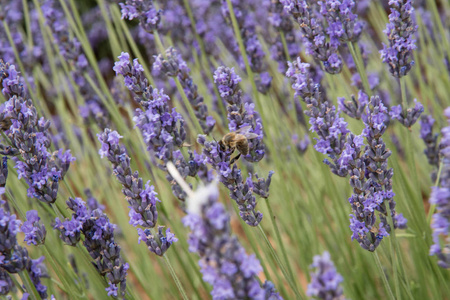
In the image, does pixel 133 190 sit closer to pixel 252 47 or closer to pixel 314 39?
pixel 314 39

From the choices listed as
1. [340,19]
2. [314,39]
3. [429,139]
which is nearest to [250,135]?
[314,39]

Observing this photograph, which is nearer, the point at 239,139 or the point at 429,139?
the point at 239,139

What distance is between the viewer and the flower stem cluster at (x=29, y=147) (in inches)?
55.8

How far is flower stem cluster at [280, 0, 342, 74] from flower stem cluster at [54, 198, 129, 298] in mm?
963

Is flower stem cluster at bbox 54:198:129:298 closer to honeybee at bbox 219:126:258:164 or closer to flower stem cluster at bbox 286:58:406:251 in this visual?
honeybee at bbox 219:126:258:164

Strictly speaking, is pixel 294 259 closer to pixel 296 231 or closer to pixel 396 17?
pixel 296 231

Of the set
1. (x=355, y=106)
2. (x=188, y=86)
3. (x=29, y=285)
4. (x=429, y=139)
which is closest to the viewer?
(x=29, y=285)

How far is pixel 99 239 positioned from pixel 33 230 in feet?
0.72

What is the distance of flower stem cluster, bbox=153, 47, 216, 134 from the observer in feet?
5.65

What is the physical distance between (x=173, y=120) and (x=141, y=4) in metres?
0.67

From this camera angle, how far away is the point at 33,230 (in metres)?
1.46

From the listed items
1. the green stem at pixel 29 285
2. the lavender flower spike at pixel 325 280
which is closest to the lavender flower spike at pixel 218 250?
the lavender flower spike at pixel 325 280

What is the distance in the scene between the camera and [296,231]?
7.66 feet

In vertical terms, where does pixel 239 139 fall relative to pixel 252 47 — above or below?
below
